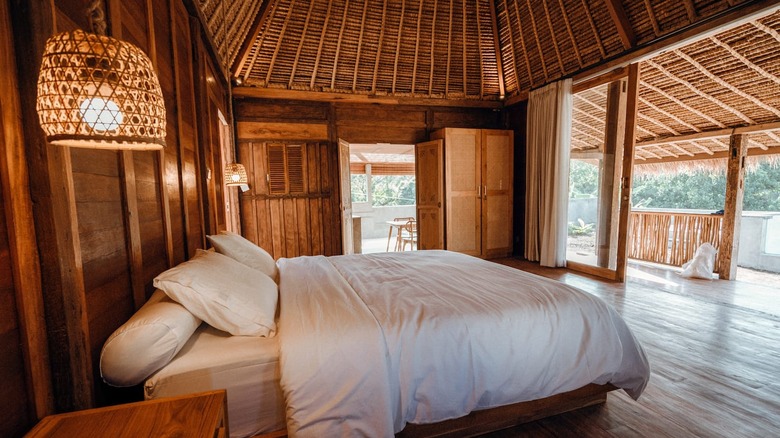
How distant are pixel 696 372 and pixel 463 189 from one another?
347 cm

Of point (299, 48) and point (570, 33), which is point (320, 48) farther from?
point (570, 33)

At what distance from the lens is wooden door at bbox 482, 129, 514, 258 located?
205 inches

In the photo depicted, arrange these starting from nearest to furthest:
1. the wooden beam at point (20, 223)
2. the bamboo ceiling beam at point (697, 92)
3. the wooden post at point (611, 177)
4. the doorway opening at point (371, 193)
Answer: the wooden beam at point (20, 223) < the wooden post at point (611, 177) < the bamboo ceiling beam at point (697, 92) < the doorway opening at point (371, 193)

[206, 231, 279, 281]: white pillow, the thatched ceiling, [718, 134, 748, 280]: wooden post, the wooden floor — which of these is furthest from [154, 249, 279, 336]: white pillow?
[718, 134, 748, 280]: wooden post

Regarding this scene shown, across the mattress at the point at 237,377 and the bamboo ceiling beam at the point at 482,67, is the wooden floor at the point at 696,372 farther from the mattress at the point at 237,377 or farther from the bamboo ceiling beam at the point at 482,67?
the bamboo ceiling beam at the point at 482,67

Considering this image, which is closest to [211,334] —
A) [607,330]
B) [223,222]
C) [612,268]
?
[607,330]

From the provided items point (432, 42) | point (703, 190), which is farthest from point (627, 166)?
point (703, 190)

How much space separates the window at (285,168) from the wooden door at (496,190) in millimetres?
2817

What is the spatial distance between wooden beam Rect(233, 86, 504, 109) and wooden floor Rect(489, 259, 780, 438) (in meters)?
3.44

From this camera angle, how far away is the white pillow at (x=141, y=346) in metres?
1.09

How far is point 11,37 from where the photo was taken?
83 centimetres

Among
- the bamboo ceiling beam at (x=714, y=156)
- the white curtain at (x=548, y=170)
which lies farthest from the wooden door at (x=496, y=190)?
the bamboo ceiling beam at (x=714, y=156)

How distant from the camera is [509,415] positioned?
1.59 m

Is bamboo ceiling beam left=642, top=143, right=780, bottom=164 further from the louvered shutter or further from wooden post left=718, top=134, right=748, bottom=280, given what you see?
the louvered shutter
